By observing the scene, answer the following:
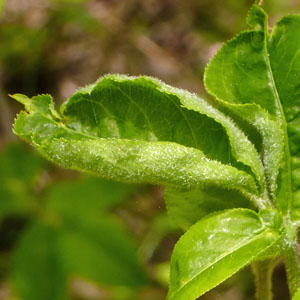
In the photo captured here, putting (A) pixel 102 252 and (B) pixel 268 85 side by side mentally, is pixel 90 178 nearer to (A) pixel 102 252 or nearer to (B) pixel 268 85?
(A) pixel 102 252

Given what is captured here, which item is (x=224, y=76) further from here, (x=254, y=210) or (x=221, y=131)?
(x=254, y=210)

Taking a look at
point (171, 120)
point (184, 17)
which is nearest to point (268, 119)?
point (171, 120)

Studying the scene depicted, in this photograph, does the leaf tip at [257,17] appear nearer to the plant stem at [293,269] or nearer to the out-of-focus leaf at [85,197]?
the plant stem at [293,269]

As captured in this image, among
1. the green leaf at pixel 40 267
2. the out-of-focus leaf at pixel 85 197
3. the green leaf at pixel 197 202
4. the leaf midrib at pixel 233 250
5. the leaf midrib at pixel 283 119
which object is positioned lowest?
the leaf midrib at pixel 233 250

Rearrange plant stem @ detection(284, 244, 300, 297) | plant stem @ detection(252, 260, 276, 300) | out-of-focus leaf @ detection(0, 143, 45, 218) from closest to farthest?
plant stem @ detection(284, 244, 300, 297)
plant stem @ detection(252, 260, 276, 300)
out-of-focus leaf @ detection(0, 143, 45, 218)

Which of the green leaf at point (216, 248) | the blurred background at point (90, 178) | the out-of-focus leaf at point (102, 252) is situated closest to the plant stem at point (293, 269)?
the green leaf at point (216, 248)

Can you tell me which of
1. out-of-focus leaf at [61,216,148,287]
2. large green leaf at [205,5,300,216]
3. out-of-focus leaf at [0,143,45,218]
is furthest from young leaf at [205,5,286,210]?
out-of-focus leaf at [0,143,45,218]

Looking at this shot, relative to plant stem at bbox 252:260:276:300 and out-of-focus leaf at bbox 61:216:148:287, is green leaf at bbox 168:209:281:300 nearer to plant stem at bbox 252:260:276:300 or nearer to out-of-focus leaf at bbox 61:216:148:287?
plant stem at bbox 252:260:276:300
